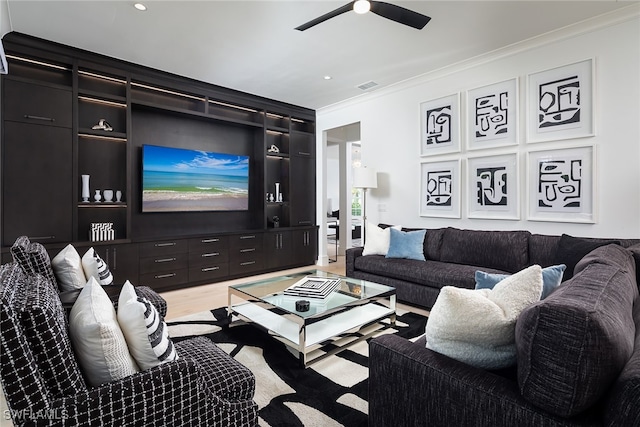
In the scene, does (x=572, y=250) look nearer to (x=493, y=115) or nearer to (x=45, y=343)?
(x=493, y=115)

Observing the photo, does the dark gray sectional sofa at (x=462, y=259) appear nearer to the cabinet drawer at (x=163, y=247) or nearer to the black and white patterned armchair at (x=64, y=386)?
the cabinet drawer at (x=163, y=247)

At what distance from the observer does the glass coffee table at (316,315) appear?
7.82ft

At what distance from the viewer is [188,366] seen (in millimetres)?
1168

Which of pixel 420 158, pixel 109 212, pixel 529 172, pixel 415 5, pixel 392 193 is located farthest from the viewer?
pixel 392 193

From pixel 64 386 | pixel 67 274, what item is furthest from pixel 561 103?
pixel 67 274

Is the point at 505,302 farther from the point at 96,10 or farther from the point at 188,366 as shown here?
the point at 96,10

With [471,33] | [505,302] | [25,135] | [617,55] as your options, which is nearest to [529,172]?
[617,55]

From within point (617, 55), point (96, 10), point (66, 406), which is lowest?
point (66, 406)

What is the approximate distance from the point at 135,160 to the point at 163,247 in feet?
4.05

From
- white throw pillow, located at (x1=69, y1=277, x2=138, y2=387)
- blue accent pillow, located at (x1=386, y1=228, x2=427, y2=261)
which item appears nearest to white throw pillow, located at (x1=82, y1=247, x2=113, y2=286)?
white throw pillow, located at (x1=69, y1=277, x2=138, y2=387)

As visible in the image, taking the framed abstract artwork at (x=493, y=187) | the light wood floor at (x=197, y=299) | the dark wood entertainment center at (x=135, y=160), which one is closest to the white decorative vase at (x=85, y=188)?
the dark wood entertainment center at (x=135, y=160)

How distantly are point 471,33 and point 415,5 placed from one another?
88 cm

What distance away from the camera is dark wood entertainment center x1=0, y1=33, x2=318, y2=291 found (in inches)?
137

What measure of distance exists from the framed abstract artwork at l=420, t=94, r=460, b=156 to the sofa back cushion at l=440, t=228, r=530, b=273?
1.14m
